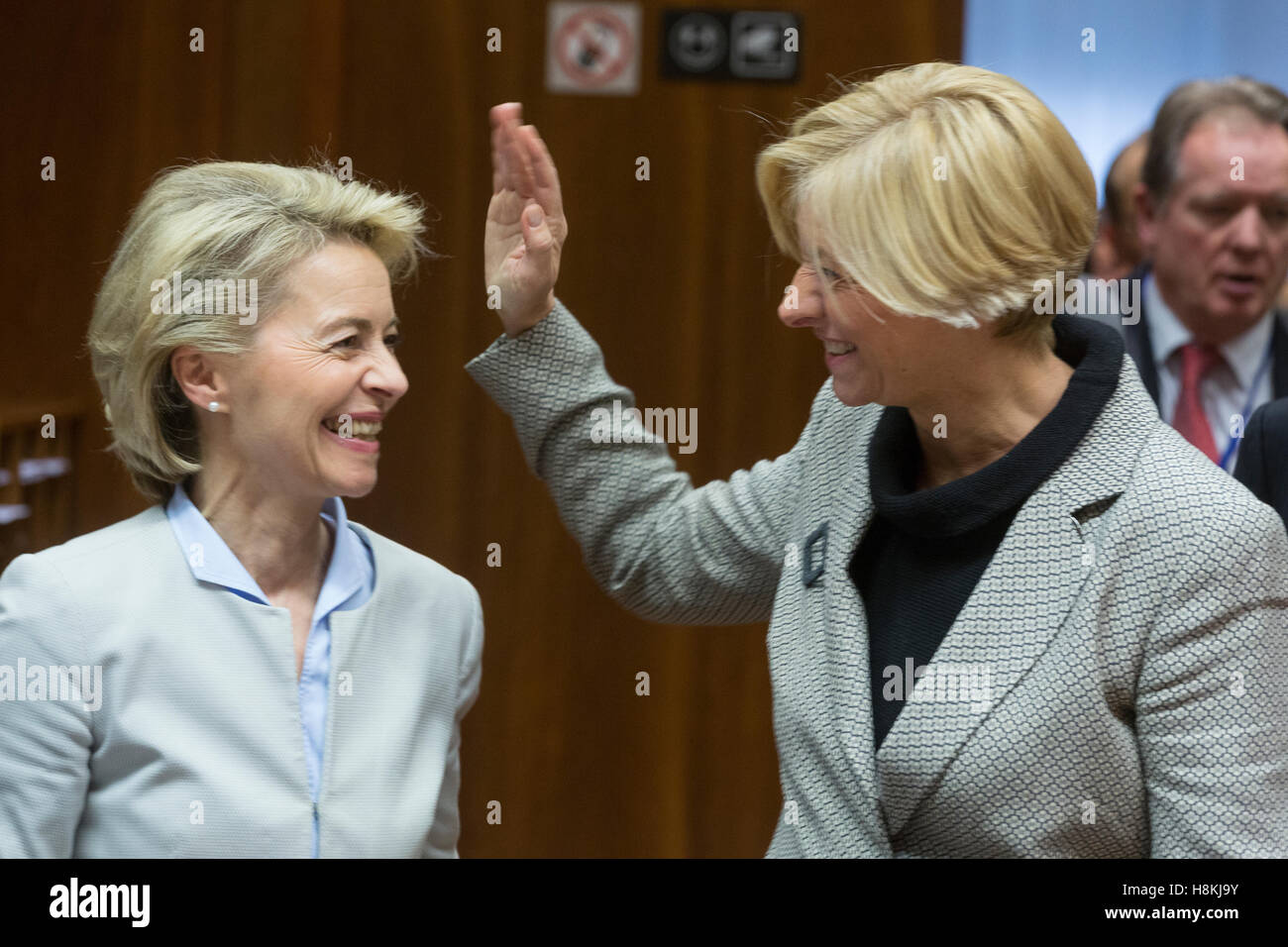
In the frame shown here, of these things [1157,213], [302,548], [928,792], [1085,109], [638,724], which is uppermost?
[1085,109]

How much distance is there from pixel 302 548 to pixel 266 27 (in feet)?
4.27

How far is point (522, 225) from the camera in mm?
1960

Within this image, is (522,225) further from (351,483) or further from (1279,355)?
(1279,355)

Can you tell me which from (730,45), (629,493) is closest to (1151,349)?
(730,45)

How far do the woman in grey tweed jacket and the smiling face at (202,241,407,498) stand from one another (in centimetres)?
51

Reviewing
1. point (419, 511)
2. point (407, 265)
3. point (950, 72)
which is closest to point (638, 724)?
point (419, 511)

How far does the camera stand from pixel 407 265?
206 centimetres

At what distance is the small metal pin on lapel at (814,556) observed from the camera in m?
1.80

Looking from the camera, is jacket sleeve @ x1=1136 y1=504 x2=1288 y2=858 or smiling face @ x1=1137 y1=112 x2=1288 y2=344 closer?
jacket sleeve @ x1=1136 y1=504 x2=1288 y2=858

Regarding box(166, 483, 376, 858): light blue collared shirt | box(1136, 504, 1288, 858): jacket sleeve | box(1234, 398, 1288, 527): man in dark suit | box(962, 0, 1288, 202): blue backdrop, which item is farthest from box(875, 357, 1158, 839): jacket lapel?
box(962, 0, 1288, 202): blue backdrop

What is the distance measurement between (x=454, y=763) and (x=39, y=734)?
1.73 ft

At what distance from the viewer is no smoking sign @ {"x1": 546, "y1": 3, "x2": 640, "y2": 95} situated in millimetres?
2740

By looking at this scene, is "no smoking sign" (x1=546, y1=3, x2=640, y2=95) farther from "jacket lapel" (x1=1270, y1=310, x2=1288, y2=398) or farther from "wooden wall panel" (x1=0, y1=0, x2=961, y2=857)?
"jacket lapel" (x1=1270, y1=310, x2=1288, y2=398)

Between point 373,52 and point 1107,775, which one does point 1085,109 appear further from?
point 1107,775
